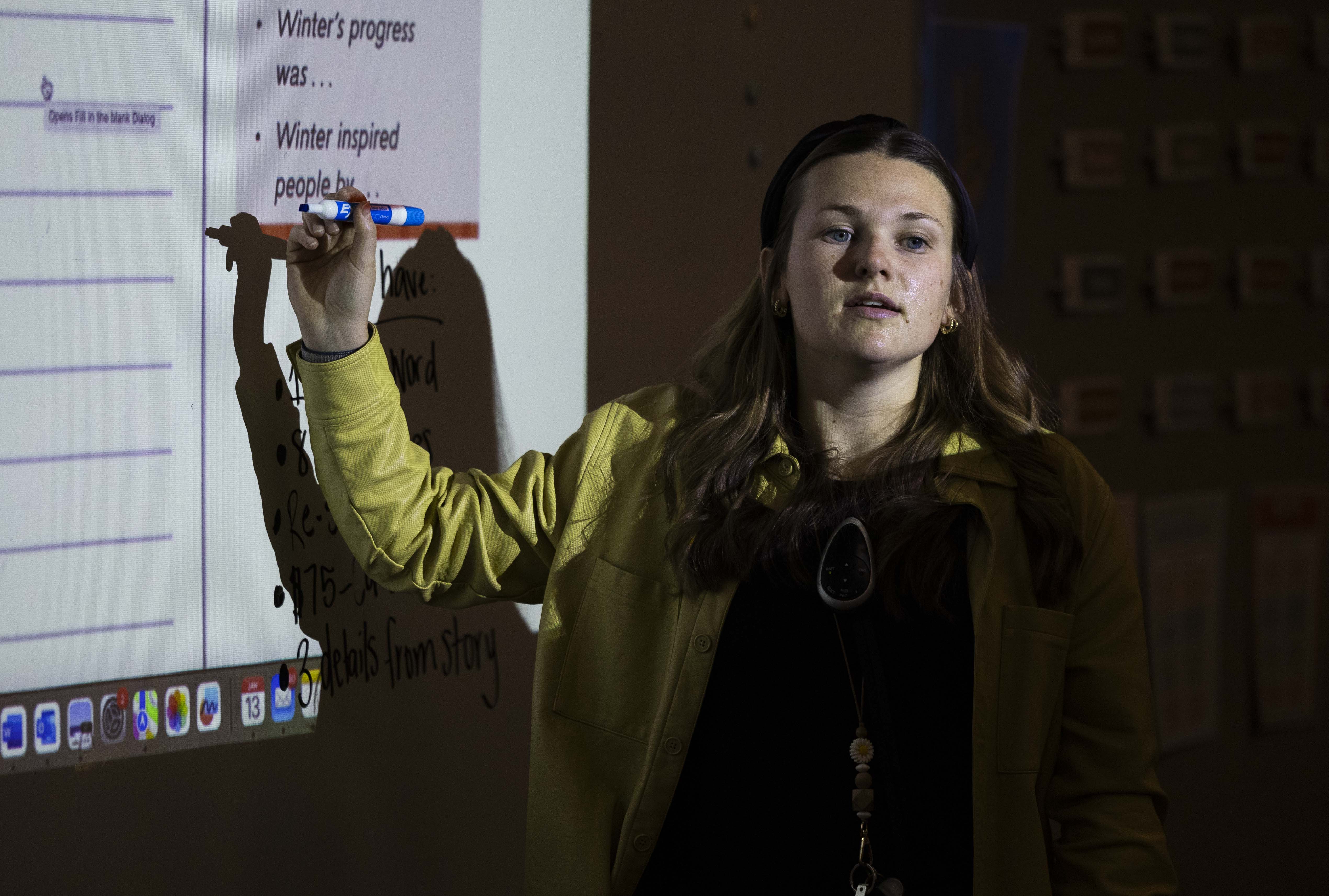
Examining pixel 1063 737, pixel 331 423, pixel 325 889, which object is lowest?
pixel 325 889

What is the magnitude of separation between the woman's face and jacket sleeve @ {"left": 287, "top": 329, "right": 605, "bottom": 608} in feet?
0.91

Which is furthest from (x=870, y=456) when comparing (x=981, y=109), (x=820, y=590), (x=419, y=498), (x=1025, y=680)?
(x=981, y=109)

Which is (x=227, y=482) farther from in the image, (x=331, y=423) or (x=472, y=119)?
(x=472, y=119)

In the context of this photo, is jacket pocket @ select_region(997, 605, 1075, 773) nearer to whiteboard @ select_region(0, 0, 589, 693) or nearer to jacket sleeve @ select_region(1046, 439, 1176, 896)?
jacket sleeve @ select_region(1046, 439, 1176, 896)

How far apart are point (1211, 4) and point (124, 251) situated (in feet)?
6.65

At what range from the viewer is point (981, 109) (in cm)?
209

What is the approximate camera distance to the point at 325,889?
1.30 metres

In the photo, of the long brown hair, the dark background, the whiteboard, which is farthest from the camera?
the dark background

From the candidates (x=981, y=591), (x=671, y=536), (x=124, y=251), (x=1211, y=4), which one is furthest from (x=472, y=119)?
(x=1211, y=4)

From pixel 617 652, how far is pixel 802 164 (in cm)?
55

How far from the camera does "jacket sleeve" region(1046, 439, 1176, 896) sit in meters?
1.15

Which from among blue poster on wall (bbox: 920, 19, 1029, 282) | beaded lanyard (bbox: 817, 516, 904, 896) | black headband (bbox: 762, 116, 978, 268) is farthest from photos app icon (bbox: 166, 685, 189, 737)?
blue poster on wall (bbox: 920, 19, 1029, 282)

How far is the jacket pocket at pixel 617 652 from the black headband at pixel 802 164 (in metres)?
0.40

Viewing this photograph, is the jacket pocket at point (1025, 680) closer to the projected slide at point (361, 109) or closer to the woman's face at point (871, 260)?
the woman's face at point (871, 260)
